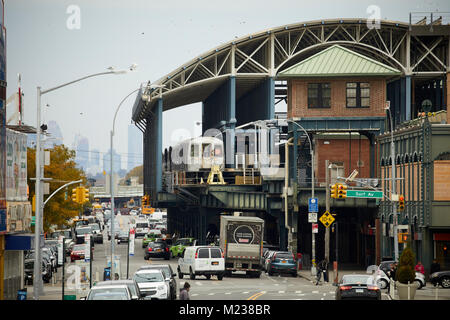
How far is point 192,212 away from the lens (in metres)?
103

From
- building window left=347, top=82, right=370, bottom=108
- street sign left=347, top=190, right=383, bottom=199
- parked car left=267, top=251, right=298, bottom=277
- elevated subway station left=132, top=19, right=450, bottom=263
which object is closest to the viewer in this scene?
street sign left=347, top=190, right=383, bottom=199

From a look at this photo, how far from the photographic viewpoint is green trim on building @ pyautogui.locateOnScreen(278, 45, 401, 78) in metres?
76.4

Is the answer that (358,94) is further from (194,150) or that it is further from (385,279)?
(385,279)

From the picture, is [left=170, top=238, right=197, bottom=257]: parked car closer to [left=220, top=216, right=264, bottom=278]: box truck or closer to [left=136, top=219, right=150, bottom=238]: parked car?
[left=220, top=216, right=264, bottom=278]: box truck

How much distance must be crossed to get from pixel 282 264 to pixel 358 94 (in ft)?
78.6

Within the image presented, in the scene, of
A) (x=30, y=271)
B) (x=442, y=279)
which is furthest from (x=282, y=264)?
(x=30, y=271)

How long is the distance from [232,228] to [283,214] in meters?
19.6

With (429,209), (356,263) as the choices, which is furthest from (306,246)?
(429,209)

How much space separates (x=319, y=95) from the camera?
77562mm

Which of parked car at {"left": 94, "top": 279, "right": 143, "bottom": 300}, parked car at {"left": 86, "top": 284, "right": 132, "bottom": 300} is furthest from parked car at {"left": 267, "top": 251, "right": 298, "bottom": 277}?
parked car at {"left": 86, "top": 284, "right": 132, "bottom": 300}

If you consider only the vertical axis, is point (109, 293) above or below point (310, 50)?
below

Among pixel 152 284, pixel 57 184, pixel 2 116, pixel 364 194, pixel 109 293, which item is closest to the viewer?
pixel 109 293

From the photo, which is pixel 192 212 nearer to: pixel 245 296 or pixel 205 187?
pixel 205 187

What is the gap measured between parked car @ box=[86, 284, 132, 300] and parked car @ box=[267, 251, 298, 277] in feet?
105
